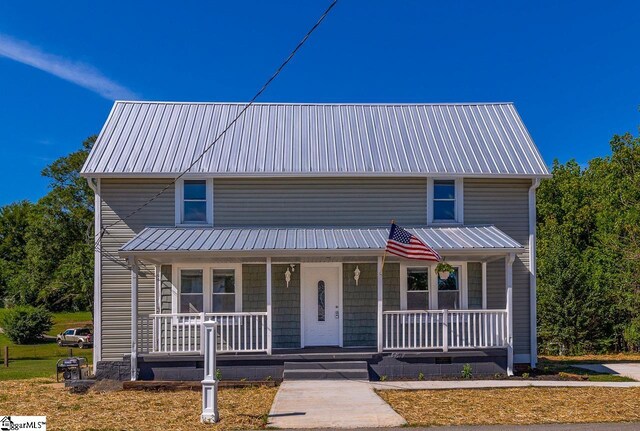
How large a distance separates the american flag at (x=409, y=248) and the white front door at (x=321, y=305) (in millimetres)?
2600

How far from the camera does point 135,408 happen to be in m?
10.5

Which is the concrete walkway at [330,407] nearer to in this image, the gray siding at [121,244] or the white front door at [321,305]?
the white front door at [321,305]

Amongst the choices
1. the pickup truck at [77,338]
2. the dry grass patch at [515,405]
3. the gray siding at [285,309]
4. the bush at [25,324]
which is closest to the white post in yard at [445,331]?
the dry grass patch at [515,405]

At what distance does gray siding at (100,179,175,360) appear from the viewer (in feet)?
47.9

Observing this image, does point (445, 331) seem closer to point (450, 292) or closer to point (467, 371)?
point (467, 371)

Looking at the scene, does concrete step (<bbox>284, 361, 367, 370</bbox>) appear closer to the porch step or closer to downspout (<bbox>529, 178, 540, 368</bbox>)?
the porch step

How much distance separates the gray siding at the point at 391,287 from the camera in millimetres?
14992

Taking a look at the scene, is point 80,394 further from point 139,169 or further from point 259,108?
point 259,108

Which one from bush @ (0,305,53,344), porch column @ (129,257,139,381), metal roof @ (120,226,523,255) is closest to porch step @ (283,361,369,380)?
metal roof @ (120,226,523,255)

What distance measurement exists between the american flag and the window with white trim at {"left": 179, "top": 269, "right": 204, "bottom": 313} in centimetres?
506

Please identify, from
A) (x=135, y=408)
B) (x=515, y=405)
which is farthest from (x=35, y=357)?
(x=515, y=405)

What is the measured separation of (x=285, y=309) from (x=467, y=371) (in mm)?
4647

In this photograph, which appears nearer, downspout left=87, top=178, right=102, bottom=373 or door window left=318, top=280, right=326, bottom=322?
downspout left=87, top=178, right=102, bottom=373

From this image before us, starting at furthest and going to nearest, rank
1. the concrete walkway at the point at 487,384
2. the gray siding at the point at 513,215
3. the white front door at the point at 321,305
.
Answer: the gray siding at the point at 513,215, the white front door at the point at 321,305, the concrete walkway at the point at 487,384
